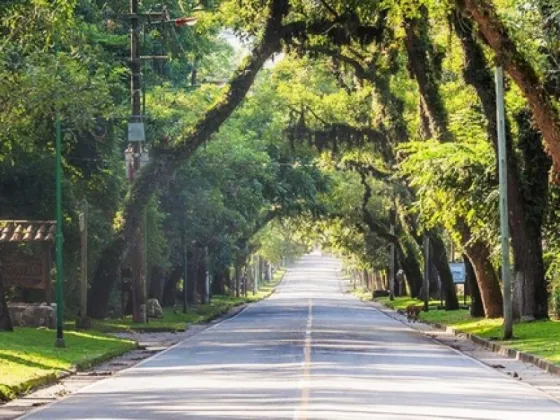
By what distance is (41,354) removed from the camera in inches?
1286

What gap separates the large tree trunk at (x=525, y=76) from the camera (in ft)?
111

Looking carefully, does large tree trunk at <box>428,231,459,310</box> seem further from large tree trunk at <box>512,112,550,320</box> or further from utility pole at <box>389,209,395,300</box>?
utility pole at <box>389,209,395,300</box>

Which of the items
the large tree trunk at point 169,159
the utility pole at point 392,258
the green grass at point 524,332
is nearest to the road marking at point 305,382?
the green grass at point 524,332

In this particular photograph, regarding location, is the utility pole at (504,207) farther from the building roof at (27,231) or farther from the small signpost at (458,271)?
the small signpost at (458,271)

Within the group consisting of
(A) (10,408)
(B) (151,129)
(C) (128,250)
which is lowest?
(A) (10,408)

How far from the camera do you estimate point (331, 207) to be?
91062mm

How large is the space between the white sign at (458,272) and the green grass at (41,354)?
2671 cm

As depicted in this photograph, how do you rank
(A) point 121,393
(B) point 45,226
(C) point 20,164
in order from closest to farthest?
(A) point 121,393 < (B) point 45,226 < (C) point 20,164

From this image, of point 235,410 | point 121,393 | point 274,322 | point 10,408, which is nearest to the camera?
point 235,410

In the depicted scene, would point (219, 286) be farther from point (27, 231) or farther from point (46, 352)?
point (46, 352)

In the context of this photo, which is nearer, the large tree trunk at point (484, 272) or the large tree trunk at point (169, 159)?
the large tree trunk at point (484, 272)

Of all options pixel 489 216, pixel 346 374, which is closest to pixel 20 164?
pixel 489 216

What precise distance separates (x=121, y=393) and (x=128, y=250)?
3010 centimetres

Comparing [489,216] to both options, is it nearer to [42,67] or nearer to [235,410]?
Result: [42,67]
